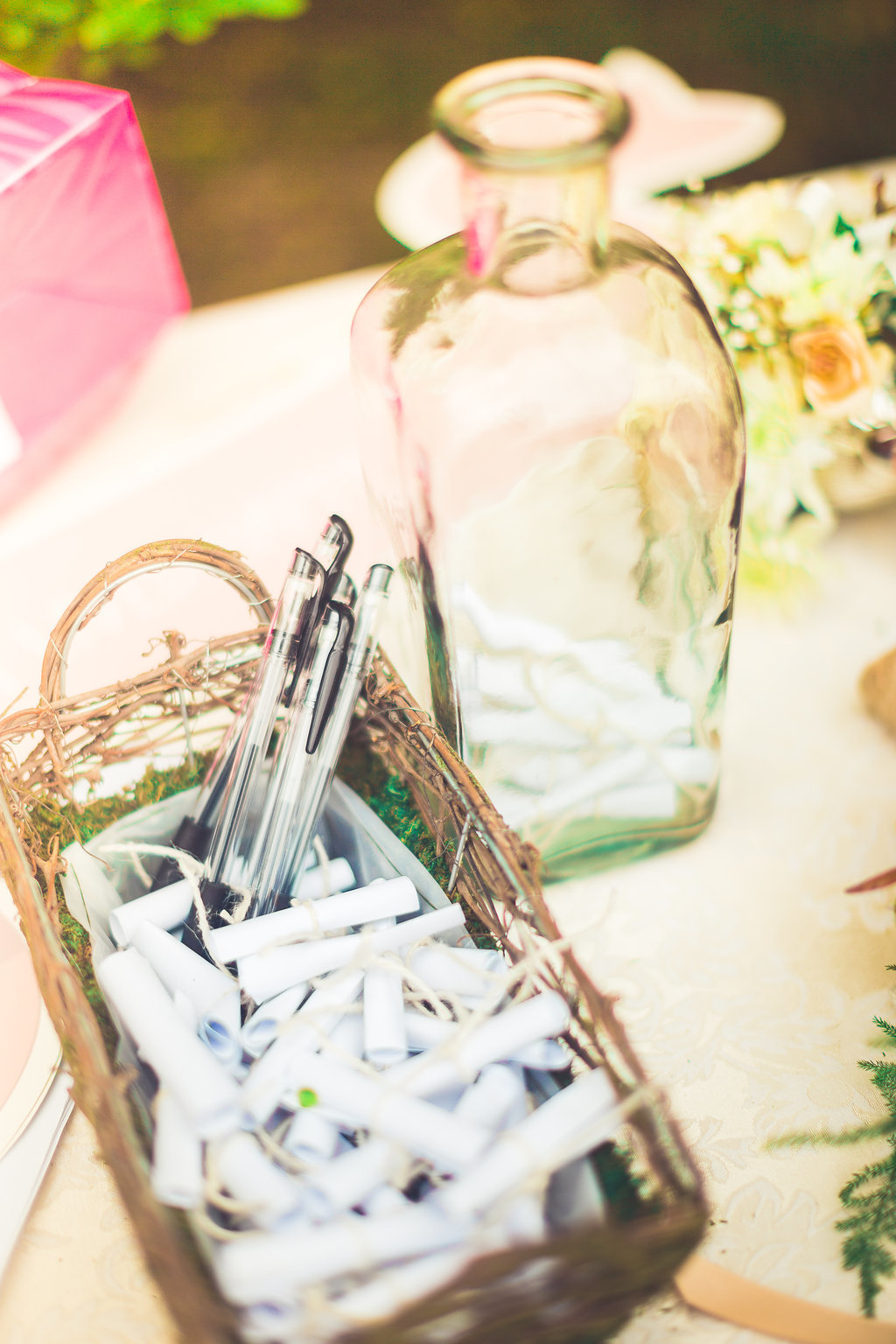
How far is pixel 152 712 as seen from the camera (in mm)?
379

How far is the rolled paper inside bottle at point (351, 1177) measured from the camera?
226 mm

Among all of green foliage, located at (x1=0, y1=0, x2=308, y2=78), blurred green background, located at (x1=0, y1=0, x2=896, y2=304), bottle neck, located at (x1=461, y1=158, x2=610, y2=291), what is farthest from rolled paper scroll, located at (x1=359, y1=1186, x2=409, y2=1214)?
blurred green background, located at (x1=0, y1=0, x2=896, y2=304)

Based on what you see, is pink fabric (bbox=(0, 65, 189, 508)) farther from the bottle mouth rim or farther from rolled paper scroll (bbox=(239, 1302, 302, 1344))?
rolled paper scroll (bbox=(239, 1302, 302, 1344))

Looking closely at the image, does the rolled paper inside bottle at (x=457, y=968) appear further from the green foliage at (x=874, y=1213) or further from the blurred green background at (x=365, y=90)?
the blurred green background at (x=365, y=90)

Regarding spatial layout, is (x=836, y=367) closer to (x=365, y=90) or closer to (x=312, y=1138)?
(x=312, y=1138)

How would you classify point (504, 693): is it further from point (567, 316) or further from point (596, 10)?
point (596, 10)

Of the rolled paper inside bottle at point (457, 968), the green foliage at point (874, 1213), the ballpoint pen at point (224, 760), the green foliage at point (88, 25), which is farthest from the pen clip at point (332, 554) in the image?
the green foliage at point (88, 25)

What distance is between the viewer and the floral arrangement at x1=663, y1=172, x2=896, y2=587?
0.40m

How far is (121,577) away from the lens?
0.30 meters

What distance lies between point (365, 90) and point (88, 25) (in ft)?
1.81

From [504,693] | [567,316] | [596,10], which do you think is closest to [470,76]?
[567,316]

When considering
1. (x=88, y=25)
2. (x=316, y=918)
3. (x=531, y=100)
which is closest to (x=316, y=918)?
(x=316, y=918)

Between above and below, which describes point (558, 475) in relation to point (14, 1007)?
above

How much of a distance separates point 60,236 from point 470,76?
0.20m
